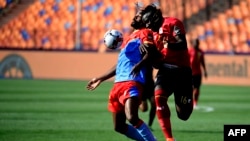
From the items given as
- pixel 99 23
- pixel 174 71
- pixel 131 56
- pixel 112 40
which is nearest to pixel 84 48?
pixel 99 23

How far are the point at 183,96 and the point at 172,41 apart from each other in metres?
0.87

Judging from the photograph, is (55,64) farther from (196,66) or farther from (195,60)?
(195,60)

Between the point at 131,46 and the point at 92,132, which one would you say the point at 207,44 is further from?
the point at 131,46

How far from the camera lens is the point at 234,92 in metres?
26.5

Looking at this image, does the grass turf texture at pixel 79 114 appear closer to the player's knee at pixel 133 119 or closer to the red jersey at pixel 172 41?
the red jersey at pixel 172 41

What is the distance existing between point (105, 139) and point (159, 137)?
→ 106 cm

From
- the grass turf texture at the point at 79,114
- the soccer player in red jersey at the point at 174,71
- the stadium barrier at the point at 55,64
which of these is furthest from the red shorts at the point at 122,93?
the stadium barrier at the point at 55,64

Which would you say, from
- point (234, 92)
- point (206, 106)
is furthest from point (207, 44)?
point (206, 106)

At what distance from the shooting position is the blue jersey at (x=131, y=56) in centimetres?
939

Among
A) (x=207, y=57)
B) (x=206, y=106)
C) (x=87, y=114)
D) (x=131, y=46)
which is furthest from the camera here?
(x=207, y=57)

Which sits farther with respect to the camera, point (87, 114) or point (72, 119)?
point (87, 114)

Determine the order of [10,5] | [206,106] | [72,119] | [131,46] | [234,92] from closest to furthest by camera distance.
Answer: [131,46], [72,119], [206,106], [234,92], [10,5]

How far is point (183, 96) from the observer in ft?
36.2

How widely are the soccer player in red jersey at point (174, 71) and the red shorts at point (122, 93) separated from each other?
1558 millimetres
